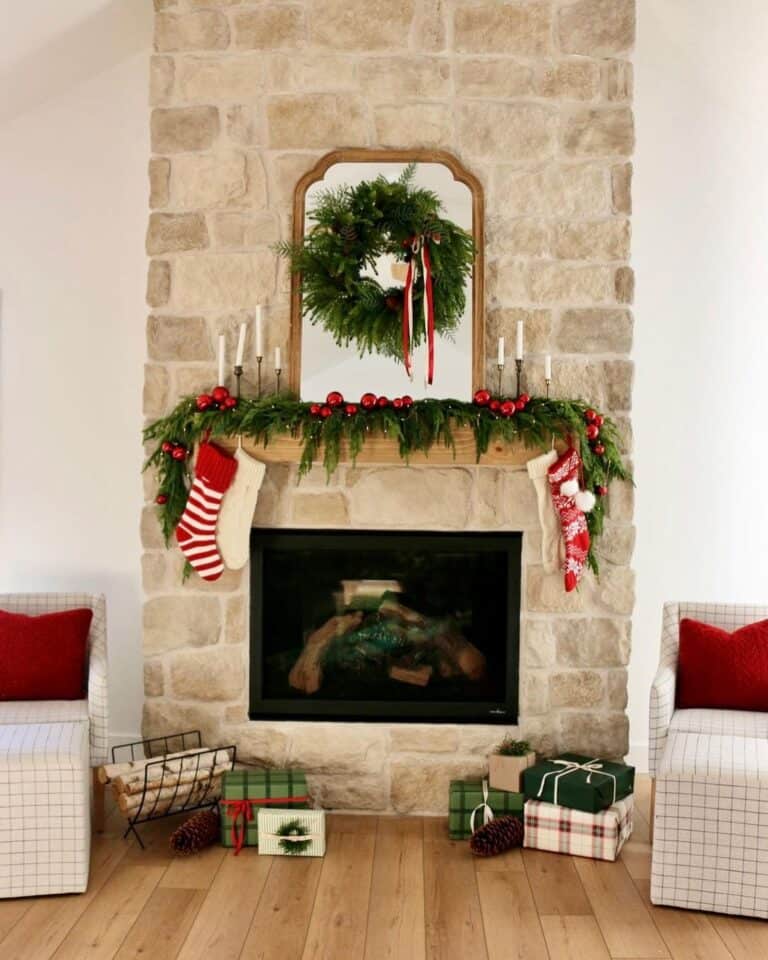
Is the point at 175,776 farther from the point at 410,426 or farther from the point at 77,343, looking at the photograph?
the point at 77,343

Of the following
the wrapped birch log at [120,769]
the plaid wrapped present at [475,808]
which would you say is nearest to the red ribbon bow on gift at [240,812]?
the wrapped birch log at [120,769]

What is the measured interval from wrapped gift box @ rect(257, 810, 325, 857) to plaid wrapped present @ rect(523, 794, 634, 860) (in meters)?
0.68

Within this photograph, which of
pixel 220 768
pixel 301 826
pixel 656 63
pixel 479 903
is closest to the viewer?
pixel 479 903

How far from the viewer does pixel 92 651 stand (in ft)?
13.3

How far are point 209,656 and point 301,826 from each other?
0.76 metres

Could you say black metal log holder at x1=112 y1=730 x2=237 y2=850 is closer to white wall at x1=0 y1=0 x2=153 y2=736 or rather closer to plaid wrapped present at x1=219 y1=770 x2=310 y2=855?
plaid wrapped present at x1=219 y1=770 x2=310 y2=855

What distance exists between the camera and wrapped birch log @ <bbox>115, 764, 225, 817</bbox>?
12.3 feet

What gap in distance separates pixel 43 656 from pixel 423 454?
149cm

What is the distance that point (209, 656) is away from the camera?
163 inches

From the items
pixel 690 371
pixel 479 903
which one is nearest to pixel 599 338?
pixel 690 371

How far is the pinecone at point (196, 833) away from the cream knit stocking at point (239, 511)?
855mm

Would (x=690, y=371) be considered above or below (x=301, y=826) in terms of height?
above

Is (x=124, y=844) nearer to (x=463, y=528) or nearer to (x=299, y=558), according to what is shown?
(x=299, y=558)

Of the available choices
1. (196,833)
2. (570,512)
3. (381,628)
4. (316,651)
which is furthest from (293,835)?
(570,512)
